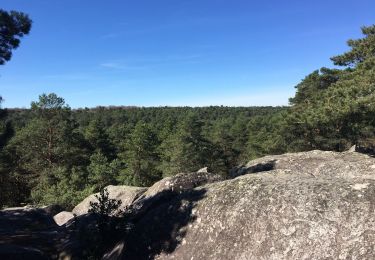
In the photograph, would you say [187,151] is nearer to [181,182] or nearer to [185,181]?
[181,182]

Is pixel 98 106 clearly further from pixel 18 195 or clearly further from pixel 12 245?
pixel 12 245

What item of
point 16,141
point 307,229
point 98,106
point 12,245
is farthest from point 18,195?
point 98,106

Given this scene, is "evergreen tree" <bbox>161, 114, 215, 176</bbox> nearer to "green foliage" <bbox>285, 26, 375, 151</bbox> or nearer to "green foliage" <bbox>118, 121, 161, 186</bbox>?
"green foliage" <bbox>118, 121, 161, 186</bbox>

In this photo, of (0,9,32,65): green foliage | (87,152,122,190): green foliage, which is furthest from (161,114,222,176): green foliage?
(0,9,32,65): green foliage

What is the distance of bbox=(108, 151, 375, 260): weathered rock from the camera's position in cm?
710

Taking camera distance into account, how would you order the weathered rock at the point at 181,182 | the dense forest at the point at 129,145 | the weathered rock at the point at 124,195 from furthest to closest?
the dense forest at the point at 129,145
the weathered rock at the point at 124,195
the weathered rock at the point at 181,182

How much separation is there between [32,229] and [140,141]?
3560cm

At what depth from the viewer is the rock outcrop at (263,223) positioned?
7.11 metres

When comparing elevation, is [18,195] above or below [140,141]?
below

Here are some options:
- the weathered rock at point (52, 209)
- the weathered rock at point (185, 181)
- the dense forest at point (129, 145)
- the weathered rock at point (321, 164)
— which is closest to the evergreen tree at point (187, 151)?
the dense forest at point (129, 145)

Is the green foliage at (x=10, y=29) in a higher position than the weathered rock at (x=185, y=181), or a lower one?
higher

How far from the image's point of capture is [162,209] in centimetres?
977

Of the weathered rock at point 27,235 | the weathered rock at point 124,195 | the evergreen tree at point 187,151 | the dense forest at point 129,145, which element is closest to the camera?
the weathered rock at point 27,235

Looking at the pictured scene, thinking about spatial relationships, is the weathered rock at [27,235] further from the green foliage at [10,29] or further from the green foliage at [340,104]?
the green foliage at [340,104]
